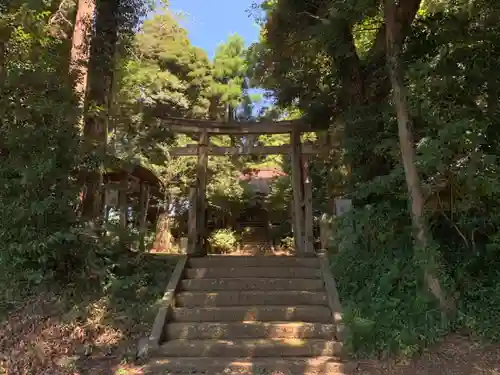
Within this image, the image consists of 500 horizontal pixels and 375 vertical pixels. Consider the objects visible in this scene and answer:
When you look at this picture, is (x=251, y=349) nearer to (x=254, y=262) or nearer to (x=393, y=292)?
(x=393, y=292)

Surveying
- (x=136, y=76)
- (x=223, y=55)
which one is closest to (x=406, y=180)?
(x=136, y=76)

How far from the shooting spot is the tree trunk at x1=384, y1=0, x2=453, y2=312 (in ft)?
17.4

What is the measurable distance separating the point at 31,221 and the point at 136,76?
964 cm

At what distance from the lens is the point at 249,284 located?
22.7ft

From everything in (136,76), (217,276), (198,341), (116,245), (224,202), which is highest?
(136,76)

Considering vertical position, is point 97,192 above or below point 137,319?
above

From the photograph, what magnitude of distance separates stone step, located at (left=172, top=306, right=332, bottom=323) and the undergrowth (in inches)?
18.1

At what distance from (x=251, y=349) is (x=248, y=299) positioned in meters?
1.28

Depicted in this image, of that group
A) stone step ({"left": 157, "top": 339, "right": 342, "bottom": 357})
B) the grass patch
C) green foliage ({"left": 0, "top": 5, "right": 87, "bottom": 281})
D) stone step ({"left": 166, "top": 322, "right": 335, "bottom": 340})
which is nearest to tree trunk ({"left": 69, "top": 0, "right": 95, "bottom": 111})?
green foliage ({"left": 0, "top": 5, "right": 87, "bottom": 281})

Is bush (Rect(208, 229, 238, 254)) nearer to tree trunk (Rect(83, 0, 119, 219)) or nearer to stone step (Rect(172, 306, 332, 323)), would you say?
tree trunk (Rect(83, 0, 119, 219))

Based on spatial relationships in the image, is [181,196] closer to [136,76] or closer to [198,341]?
[136,76]

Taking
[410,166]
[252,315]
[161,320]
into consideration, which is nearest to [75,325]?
[161,320]

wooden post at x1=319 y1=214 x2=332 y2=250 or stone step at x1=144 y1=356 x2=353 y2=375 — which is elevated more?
wooden post at x1=319 y1=214 x2=332 y2=250

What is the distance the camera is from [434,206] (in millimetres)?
5723
